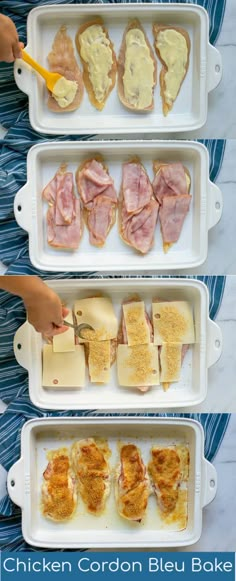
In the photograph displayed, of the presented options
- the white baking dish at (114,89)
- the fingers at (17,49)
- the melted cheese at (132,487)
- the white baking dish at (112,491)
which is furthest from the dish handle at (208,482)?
the fingers at (17,49)

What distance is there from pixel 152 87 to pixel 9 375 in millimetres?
768

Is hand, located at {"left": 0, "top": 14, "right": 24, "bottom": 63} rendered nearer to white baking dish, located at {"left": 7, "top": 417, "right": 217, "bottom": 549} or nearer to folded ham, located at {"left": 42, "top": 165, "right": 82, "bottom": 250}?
folded ham, located at {"left": 42, "top": 165, "right": 82, "bottom": 250}

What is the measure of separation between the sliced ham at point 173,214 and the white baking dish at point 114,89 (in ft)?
0.53

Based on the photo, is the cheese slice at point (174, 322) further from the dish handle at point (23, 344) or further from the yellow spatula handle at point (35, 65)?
the yellow spatula handle at point (35, 65)

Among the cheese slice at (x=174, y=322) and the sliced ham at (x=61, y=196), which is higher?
the sliced ham at (x=61, y=196)

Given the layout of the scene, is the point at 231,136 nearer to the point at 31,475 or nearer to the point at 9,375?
the point at 9,375

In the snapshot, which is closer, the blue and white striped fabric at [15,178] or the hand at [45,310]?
the hand at [45,310]

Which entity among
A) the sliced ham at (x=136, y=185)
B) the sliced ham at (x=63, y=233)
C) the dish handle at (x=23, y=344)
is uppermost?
the sliced ham at (x=136, y=185)

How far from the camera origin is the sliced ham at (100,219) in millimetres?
1720

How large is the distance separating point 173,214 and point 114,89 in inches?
13.2

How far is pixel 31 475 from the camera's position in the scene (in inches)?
67.4

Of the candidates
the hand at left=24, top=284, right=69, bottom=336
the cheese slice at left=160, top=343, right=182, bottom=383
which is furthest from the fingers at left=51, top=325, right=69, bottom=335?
the cheese slice at left=160, top=343, right=182, bottom=383

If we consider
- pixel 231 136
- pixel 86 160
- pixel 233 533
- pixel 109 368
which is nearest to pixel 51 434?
pixel 109 368

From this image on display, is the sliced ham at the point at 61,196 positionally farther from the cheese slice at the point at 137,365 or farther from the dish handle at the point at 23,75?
the cheese slice at the point at 137,365
